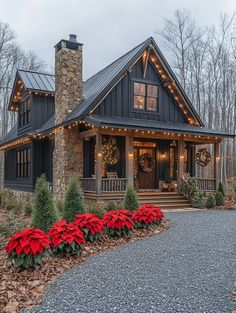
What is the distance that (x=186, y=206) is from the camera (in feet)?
45.2

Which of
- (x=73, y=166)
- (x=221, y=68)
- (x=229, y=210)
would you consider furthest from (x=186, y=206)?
(x=221, y=68)

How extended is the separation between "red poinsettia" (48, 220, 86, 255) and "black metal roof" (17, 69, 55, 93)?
12.6m

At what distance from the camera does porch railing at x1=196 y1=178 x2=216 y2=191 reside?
14914 millimetres

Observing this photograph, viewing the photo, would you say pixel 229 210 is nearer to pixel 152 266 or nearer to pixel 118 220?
pixel 118 220

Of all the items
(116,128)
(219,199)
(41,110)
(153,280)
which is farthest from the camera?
(41,110)

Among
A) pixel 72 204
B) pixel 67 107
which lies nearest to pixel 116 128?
pixel 67 107

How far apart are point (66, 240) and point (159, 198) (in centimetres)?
840

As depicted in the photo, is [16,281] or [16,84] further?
[16,84]

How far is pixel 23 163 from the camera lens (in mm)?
18922

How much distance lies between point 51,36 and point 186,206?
5066 cm

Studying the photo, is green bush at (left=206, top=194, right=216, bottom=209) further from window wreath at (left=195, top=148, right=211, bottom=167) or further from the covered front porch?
window wreath at (left=195, top=148, right=211, bottom=167)

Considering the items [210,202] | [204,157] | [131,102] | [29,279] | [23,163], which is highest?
[131,102]

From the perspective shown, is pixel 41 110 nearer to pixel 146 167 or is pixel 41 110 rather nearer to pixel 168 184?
pixel 146 167

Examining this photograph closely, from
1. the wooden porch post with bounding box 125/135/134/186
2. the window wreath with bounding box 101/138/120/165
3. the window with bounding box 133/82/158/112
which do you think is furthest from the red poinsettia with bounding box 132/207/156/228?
the window with bounding box 133/82/158/112
